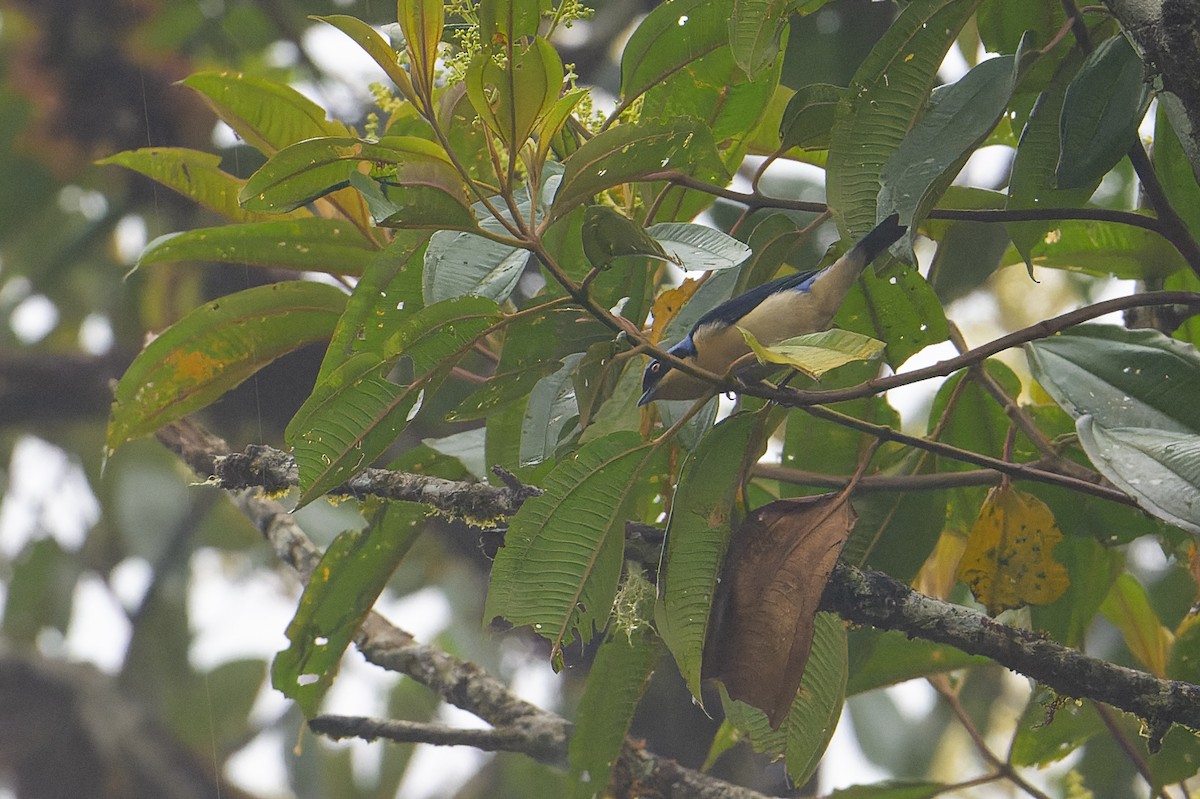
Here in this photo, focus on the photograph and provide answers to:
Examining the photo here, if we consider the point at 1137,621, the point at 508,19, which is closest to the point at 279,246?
the point at 508,19

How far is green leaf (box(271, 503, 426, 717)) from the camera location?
766 millimetres

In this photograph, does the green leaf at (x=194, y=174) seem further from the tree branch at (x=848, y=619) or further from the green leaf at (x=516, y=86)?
the green leaf at (x=516, y=86)

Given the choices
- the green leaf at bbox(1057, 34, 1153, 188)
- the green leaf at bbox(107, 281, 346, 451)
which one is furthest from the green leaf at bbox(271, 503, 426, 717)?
the green leaf at bbox(1057, 34, 1153, 188)

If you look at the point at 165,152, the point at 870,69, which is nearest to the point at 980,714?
the point at 870,69

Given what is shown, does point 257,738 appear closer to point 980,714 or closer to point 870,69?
point 980,714

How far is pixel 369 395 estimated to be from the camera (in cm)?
53

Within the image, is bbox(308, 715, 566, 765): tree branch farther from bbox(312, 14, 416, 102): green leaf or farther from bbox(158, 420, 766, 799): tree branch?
bbox(312, 14, 416, 102): green leaf

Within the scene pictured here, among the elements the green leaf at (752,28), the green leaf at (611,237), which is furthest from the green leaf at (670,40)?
the green leaf at (611,237)

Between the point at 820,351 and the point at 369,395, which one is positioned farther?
the point at 369,395

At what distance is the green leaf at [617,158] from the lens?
19.7 inches

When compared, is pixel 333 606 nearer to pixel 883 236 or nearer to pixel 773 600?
pixel 773 600

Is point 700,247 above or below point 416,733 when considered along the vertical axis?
above

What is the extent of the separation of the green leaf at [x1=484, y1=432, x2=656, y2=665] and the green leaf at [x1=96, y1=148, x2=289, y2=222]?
389 mm

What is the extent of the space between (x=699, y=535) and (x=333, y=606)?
333mm
